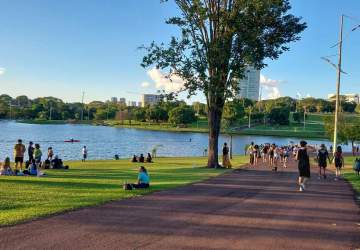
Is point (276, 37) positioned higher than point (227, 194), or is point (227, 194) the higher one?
point (276, 37)

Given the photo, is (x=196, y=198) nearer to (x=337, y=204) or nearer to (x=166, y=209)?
(x=166, y=209)

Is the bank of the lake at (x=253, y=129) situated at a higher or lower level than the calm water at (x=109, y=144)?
higher

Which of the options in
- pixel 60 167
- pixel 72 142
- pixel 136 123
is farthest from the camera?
pixel 136 123

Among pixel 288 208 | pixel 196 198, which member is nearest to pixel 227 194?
pixel 196 198

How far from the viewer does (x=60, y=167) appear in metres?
27.7

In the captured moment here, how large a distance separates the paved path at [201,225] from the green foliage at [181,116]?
14833 centimetres

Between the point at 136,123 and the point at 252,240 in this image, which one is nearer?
the point at 252,240

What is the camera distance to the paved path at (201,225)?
28.9ft

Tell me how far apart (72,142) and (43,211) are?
234 ft

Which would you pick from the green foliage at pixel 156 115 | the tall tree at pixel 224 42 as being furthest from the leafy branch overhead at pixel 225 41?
the green foliage at pixel 156 115

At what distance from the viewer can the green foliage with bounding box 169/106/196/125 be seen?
16412 cm

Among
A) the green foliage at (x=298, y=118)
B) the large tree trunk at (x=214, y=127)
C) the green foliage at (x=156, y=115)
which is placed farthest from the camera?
the green foliage at (x=298, y=118)

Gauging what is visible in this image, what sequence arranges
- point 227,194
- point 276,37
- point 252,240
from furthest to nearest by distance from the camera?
point 276,37
point 227,194
point 252,240

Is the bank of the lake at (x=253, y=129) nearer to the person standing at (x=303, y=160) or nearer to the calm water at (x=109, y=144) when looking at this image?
the calm water at (x=109, y=144)
